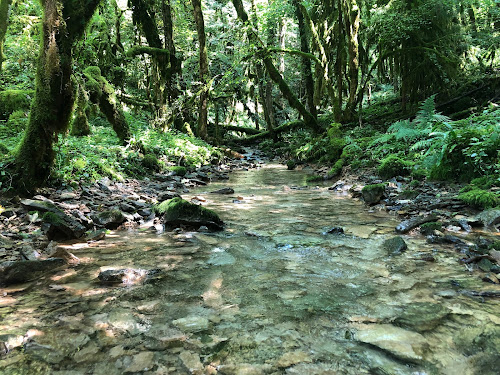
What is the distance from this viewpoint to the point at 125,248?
4277 mm

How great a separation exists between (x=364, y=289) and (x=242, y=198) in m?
4.96

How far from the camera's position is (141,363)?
208 cm

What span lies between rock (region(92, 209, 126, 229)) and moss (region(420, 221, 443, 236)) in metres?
4.45

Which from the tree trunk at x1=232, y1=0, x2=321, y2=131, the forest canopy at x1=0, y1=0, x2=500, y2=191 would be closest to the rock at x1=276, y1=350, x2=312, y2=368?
the forest canopy at x1=0, y1=0, x2=500, y2=191

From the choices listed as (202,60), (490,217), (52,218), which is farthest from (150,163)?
(490,217)

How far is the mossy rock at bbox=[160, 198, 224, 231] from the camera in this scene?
524cm

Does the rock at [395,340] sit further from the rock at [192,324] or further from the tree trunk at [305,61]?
the tree trunk at [305,61]

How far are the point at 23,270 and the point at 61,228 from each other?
50.3 inches

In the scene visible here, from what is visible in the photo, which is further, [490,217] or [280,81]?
[280,81]

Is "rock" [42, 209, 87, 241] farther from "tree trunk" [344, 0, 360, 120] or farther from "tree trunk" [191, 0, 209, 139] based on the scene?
"tree trunk" [344, 0, 360, 120]

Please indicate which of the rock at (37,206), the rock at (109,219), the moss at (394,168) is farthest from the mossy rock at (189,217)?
the moss at (394,168)

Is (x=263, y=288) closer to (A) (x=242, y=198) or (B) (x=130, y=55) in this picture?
(A) (x=242, y=198)

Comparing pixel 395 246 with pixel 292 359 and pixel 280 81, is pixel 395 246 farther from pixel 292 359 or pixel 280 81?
pixel 280 81

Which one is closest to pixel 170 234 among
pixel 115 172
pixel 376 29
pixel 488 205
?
pixel 115 172
